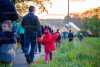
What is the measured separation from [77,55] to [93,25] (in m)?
0.28

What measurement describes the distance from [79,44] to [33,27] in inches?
17.0

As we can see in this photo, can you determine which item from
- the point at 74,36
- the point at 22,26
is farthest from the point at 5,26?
the point at 74,36

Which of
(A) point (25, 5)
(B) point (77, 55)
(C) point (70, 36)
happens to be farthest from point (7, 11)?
(B) point (77, 55)

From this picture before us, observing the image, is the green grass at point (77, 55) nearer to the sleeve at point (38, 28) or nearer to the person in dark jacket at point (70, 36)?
the person in dark jacket at point (70, 36)

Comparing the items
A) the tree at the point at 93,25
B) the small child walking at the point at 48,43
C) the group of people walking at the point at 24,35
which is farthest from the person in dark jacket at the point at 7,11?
the tree at the point at 93,25

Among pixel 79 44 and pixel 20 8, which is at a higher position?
pixel 20 8

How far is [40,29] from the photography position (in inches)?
213

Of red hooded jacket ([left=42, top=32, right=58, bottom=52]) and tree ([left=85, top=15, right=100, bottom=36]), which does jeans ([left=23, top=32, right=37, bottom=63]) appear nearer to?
red hooded jacket ([left=42, top=32, right=58, bottom=52])

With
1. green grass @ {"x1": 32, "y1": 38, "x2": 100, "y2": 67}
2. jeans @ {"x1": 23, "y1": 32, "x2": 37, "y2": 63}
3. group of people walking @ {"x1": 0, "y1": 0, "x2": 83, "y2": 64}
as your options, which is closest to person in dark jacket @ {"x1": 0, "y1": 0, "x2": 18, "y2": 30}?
group of people walking @ {"x1": 0, "y1": 0, "x2": 83, "y2": 64}

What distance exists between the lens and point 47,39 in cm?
548

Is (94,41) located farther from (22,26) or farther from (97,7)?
(22,26)

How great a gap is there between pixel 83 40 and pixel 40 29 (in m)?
0.38

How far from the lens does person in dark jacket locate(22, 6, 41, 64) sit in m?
5.32

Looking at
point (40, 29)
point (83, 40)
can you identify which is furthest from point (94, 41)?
point (40, 29)
